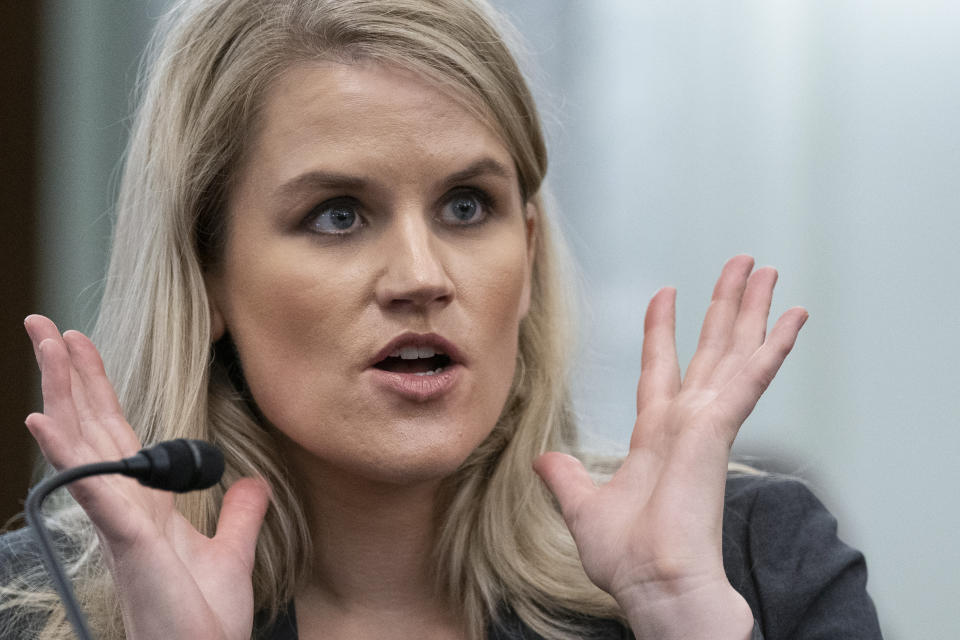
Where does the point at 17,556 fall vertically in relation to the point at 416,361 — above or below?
below

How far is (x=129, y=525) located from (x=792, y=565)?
2.70 feet

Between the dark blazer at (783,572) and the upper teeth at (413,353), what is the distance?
0.37m

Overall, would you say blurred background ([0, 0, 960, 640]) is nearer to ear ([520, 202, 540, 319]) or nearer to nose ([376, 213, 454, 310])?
ear ([520, 202, 540, 319])

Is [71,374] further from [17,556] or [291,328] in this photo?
[17,556]

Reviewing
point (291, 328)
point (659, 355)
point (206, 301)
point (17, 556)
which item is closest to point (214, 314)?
point (206, 301)

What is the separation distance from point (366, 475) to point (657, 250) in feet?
6.40

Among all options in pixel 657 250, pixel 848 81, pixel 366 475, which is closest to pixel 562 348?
pixel 366 475

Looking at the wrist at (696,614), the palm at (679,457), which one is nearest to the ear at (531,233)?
the palm at (679,457)

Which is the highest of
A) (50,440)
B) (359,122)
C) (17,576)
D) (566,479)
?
(359,122)

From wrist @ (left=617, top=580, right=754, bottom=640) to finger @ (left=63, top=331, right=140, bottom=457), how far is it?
585 mm

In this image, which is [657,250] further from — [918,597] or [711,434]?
[711,434]

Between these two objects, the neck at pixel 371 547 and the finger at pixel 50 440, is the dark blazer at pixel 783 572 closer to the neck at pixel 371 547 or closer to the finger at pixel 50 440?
the neck at pixel 371 547

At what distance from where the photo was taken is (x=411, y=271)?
131 cm

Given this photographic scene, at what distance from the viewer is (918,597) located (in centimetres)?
291
